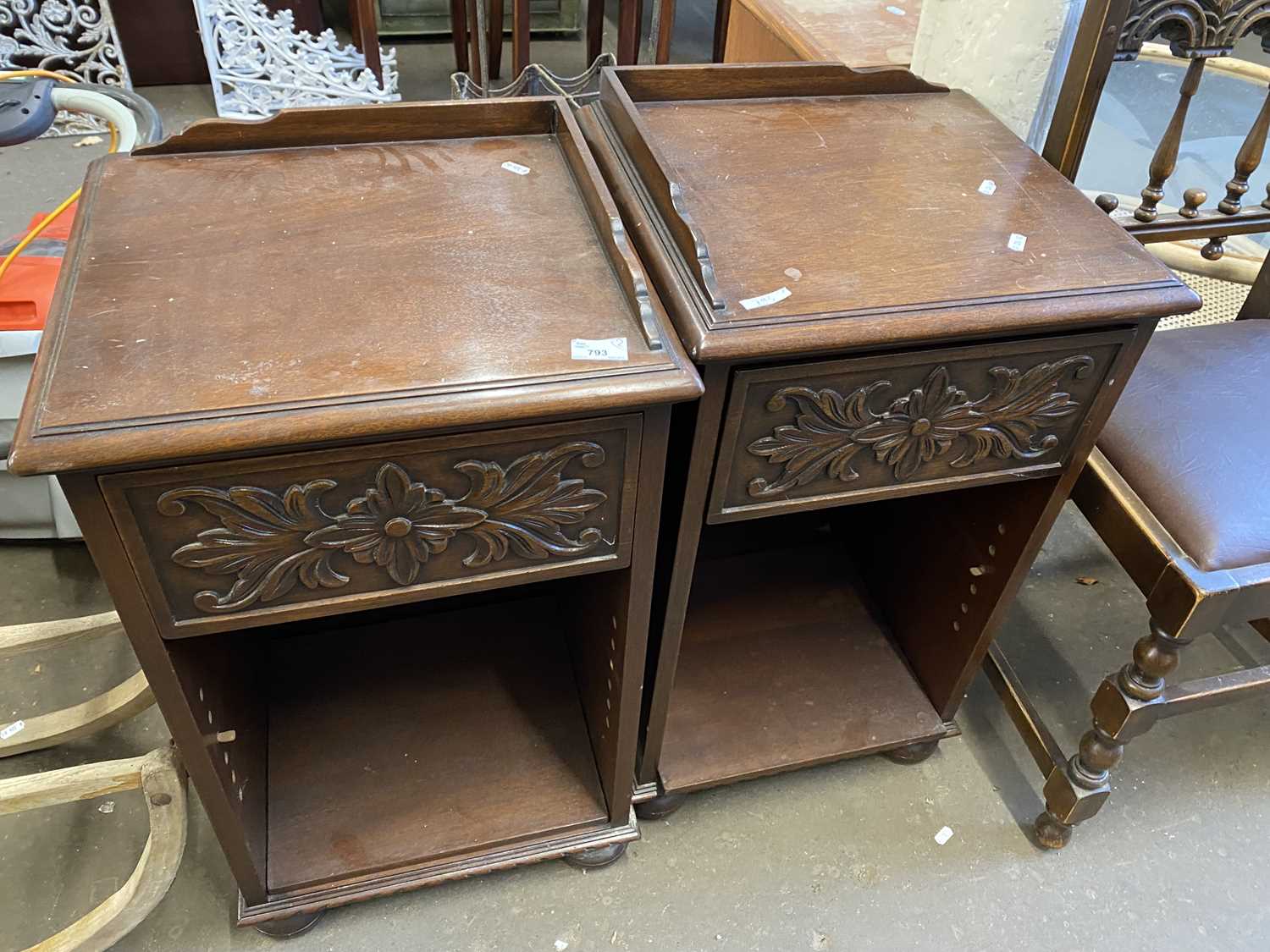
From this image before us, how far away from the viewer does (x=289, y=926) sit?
1.11m

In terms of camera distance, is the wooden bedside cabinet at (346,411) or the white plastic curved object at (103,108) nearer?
the wooden bedside cabinet at (346,411)

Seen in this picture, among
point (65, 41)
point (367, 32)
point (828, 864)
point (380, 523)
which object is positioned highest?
point (380, 523)

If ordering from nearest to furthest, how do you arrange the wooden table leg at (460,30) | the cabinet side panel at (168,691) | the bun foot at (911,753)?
the cabinet side panel at (168,691)
the bun foot at (911,753)
the wooden table leg at (460,30)

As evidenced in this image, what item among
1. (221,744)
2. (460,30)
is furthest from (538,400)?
(460,30)

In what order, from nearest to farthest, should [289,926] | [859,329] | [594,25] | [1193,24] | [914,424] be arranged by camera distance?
1. [859,329]
2. [914,424]
3. [1193,24]
4. [289,926]
5. [594,25]

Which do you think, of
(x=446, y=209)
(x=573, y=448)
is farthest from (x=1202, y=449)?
(x=446, y=209)

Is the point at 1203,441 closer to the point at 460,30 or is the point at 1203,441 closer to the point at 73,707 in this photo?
the point at 73,707

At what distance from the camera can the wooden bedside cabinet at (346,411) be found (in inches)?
26.6

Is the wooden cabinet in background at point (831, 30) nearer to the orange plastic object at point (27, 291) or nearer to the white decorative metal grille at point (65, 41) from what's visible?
the orange plastic object at point (27, 291)

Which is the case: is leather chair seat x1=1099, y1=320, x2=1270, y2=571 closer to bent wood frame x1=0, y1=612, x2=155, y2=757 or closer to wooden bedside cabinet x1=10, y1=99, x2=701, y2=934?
wooden bedside cabinet x1=10, y1=99, x2=701, y2=934

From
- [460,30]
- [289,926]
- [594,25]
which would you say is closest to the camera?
[289,926]

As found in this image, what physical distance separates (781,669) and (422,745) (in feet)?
1.62

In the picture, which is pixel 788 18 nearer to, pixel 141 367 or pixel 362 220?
pixel 362 220

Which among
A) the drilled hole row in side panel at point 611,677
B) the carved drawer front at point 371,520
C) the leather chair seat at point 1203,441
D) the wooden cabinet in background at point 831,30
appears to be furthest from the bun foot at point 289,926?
the wooden cabinet in background at point 831,30
